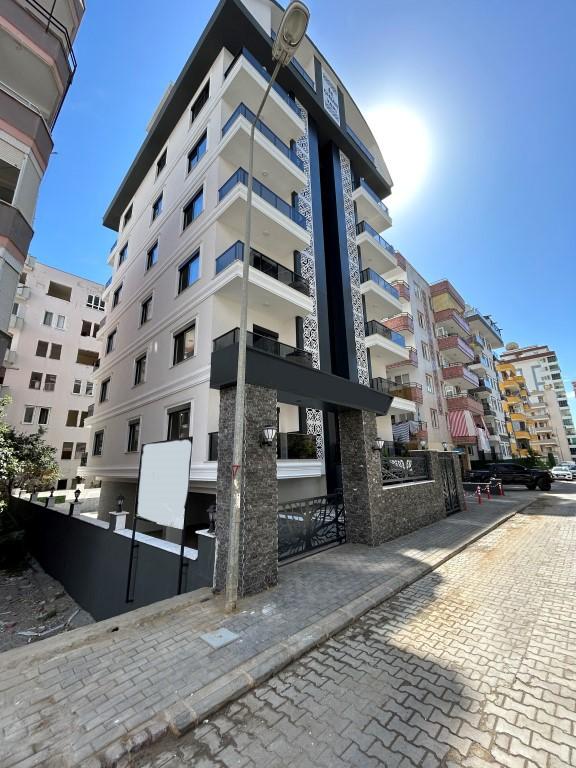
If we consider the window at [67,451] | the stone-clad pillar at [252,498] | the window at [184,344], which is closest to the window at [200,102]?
the window at [184,344]

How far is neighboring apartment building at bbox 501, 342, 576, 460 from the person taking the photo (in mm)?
65688

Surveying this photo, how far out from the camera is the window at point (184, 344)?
12484 mm

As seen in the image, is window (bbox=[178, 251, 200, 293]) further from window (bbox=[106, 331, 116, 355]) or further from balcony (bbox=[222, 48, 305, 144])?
window (bbox=[106, 331, 116, 355])

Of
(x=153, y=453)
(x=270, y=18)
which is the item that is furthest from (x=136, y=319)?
(x=270, y=18)

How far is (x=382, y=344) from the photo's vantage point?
17688 millimetres

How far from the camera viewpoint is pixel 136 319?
1698 cm

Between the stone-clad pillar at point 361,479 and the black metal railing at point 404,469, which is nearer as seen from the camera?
the stone-clad pillar at point 361,479

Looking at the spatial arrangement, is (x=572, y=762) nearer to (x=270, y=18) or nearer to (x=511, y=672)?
(x=511, y=672)

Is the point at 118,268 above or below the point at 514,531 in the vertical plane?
above

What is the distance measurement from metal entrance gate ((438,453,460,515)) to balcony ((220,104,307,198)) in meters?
13.6

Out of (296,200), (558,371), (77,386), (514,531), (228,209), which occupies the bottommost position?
(514,531)

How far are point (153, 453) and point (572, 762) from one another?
6.54 meters

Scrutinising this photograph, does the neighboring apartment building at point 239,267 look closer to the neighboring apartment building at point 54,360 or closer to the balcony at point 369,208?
the balcony at point 369,208

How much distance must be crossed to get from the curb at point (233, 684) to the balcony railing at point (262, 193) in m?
12.7
